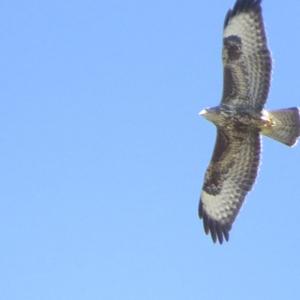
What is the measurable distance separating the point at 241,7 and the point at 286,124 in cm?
165

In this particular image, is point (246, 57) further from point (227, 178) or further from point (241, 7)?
point (227, 178)

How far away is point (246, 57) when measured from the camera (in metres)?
15.7

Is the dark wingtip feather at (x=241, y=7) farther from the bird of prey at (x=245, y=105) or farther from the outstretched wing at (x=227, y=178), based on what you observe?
the outstretched wing at (x=227, y=178)

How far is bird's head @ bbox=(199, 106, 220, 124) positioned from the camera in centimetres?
1592

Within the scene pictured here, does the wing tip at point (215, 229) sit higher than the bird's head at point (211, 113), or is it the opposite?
the bird's head at point (211, 113)

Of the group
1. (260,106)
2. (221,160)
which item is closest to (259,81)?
(260,106)

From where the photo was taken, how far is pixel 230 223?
668 inches

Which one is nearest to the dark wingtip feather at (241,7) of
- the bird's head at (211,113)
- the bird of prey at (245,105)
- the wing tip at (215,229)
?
the bird of prey at (245,105)

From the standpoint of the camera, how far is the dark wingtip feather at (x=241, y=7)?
1591cm

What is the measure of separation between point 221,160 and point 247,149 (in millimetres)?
446

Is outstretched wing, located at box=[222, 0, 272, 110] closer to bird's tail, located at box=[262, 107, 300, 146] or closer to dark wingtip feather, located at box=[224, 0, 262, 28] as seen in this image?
dark wingtip feather, located at box=[224, 0, 262, 28]

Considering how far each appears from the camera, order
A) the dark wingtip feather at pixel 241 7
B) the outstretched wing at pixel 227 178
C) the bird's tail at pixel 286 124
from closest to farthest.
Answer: the bird's tail at pixel 286 124, the dark wingtip feather at pixel 241 7, the outstretched wing at pixel 227 178

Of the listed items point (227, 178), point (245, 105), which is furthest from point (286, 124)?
point (227, 178)

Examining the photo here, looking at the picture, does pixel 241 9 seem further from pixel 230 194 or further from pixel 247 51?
pixel 230 194
